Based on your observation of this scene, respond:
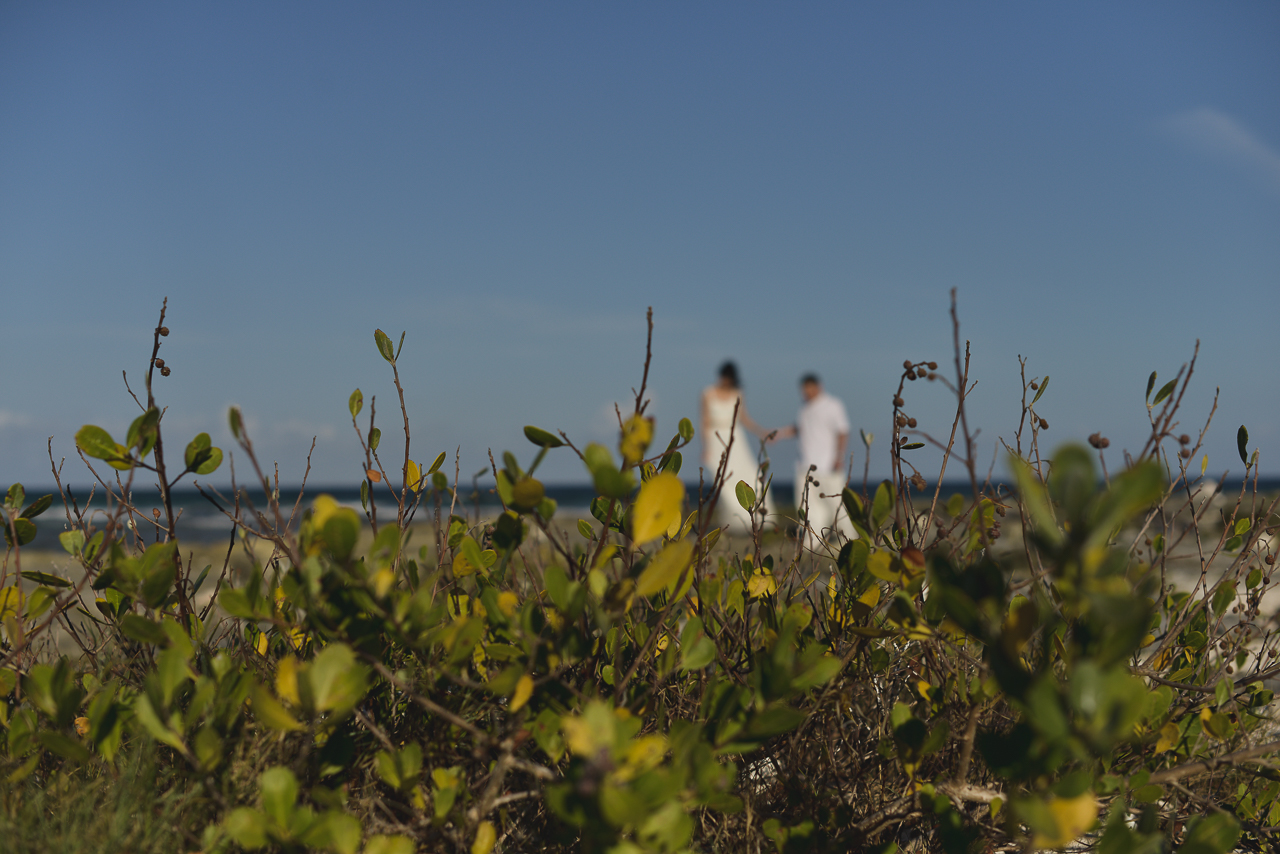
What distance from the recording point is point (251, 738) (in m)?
1.55

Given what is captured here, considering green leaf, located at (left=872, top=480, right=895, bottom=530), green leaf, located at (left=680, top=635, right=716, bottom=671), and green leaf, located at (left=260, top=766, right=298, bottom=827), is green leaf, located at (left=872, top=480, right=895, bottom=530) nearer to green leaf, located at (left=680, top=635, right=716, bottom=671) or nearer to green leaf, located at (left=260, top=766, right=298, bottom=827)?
green leaf, located at (left=680, top=635, right=716, bottom=671)

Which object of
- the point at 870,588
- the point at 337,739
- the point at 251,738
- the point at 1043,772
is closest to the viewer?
the point at 1043,772

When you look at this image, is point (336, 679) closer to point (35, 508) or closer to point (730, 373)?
point (35, 508)

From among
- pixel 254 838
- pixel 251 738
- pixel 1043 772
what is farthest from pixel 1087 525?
pixel 251 738

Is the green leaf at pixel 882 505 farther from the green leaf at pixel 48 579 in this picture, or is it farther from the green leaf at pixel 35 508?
the green leaf at pixel 35 508

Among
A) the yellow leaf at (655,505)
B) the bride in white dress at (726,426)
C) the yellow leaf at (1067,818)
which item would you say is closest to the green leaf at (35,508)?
the yellow leaf at (655,505)

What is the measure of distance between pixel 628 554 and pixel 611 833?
1.54 ft

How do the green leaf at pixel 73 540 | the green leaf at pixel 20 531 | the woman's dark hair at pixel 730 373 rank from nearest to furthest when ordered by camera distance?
1. the green leaf at pixel 20 531
2. the green leaf at pixel 73 540
3. the woman's dark hair at pixel 730 373

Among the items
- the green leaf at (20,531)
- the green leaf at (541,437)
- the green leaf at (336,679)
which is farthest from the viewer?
the green leaf at (20,531)

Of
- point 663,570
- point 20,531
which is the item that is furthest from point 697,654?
point 20,531

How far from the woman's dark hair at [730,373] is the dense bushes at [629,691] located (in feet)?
23.5

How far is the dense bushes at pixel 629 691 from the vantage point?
1.04 m

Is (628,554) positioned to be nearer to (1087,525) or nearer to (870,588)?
(870,588)

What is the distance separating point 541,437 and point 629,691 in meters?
0.58
